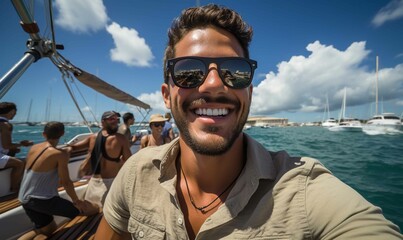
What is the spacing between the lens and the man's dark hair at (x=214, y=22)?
153 cm

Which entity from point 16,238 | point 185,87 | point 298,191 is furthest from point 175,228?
point 16,238

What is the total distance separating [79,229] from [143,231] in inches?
121

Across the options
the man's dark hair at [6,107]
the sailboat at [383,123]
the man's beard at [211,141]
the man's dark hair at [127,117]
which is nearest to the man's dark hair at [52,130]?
the man's dark hair at [6,107]

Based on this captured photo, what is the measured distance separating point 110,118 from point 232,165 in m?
3.41

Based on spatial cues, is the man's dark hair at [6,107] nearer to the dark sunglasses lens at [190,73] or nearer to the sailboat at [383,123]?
the dark sunglasses lens at [190,73]

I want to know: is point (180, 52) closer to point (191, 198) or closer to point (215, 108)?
point (215, 108)

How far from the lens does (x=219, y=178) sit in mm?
1478

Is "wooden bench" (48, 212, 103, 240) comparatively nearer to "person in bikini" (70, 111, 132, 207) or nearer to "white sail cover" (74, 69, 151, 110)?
"person in bikini" (70, 111, 132, 207)

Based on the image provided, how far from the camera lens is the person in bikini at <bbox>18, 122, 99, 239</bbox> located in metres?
3.01

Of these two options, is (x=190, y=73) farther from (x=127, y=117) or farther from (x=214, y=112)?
(x=127, y=117)

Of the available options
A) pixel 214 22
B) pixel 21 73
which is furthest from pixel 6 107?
pixel 214 22

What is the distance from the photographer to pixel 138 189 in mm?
1396

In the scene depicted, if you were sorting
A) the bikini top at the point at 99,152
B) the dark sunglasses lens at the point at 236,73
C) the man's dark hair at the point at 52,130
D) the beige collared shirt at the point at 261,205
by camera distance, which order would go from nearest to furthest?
the beige collared shirt at the point at 261,205 < the dark sunglasses lens at the point at 236,73 < the man's dark hair at the point at 52,130 < the bikini top at the point at 99,152

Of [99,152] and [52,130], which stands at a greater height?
[52,130]
